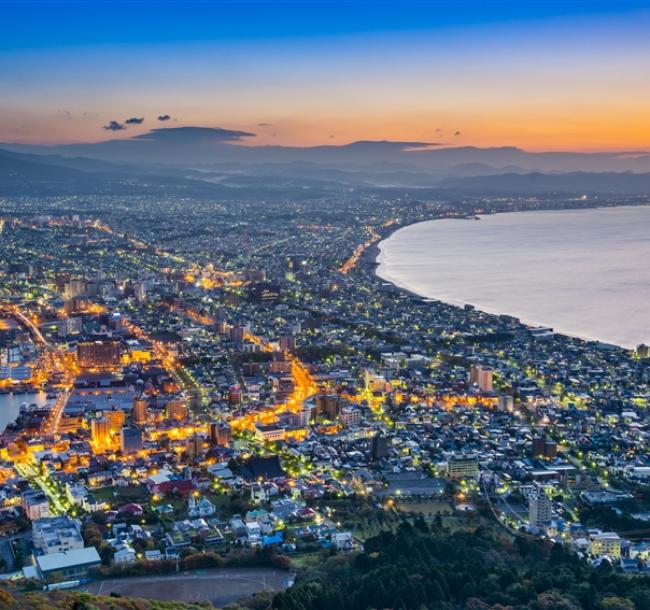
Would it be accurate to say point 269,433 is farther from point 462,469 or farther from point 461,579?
point 461,579

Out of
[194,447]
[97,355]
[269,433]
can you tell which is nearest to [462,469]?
[269,433]

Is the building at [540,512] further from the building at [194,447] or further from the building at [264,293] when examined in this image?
the building at [264,293]

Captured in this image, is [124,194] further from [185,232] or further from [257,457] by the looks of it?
[257,457]

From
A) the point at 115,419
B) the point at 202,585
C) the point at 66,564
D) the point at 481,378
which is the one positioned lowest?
the point at 202,585

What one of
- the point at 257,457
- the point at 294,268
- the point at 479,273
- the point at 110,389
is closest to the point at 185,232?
the point at 294,268

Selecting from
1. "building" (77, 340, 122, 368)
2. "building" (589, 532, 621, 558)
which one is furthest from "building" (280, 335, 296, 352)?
"building" (589, 532, 621, 558)

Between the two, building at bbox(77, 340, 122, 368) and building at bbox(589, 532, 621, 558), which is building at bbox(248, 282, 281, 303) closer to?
building at bbox(77, 340, 122, 368)
